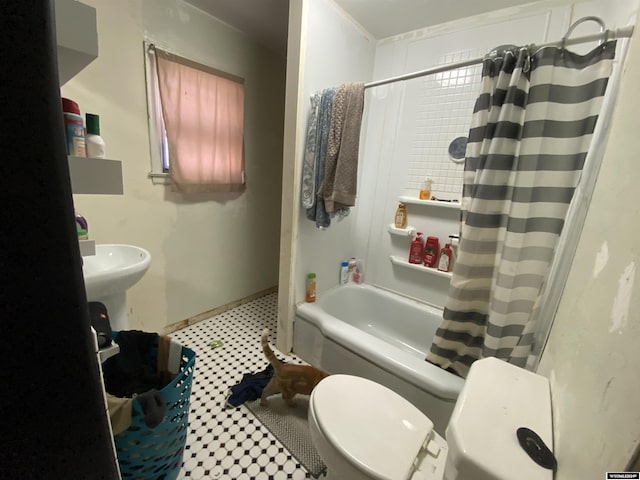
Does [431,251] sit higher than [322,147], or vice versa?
[322,147]

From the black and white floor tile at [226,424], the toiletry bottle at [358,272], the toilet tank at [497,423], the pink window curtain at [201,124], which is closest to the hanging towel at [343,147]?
the toiletry bottle at [358,272]

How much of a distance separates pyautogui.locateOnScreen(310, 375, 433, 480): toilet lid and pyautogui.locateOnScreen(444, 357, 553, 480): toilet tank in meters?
0.33

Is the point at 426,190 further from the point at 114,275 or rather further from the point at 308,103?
the point at 114,275

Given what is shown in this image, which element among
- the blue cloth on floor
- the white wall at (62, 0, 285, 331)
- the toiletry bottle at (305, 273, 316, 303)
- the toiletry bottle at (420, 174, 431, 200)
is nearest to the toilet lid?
the blue cloth on floor

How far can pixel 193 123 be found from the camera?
71.8 inches

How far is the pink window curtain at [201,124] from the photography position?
170 cm

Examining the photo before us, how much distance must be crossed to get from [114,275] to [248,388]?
944 mm

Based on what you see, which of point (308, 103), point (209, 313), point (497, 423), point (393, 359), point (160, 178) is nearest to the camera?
point (497, 423)

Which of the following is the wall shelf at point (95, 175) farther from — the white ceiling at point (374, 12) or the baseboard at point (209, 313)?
the baseboard at point (209, 313)

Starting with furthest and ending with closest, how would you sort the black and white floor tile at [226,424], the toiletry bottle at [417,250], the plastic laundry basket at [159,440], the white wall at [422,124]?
the toiletry bottle at [417,250] < the white wall at [422,124] < the black and white floor tile at [226,424] < the plastic laundry basket at [159,440]

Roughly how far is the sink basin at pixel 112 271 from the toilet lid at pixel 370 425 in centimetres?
89

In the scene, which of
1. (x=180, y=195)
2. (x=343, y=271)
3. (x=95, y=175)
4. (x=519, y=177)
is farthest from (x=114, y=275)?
(x=519, y=177)

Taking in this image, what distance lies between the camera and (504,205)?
111 cm

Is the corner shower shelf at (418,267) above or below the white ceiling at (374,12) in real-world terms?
below
